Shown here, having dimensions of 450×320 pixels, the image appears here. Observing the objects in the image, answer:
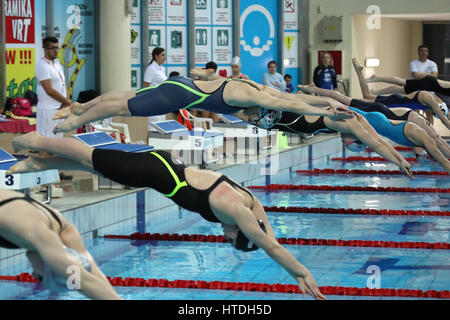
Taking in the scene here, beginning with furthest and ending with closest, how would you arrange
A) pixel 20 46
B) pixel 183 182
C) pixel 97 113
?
pixel 20 46
pixel 97 113
pixel 183 182

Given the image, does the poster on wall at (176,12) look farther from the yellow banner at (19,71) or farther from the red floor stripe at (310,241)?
the red floor stripe at (310,241)

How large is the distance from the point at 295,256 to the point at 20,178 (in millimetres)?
2427

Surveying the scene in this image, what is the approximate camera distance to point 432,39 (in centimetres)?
2239

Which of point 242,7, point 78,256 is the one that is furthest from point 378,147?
point 242,7

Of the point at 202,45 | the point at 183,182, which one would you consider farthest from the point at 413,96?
the point at 202,45

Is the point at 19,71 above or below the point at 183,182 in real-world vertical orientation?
above

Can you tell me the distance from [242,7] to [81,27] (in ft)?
15.6

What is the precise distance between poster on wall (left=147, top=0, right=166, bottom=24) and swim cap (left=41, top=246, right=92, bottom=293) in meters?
12.0

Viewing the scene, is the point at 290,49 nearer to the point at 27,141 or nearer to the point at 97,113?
the point at 97,113

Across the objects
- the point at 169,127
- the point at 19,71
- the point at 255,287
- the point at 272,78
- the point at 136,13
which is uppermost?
the point at 136,13

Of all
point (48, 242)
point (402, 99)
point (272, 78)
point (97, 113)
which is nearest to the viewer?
point (48, 242)

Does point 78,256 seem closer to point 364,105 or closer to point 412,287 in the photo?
point 412,287

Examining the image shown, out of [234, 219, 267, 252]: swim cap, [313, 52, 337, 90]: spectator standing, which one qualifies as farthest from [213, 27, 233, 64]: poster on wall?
[234, 219, 267, 252]: swim cap

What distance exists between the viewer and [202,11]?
53.6 ft
